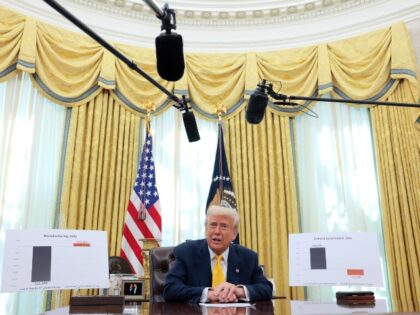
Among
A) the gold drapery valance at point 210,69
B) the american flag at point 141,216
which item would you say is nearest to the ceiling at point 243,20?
the gold drapery valance at point 210,69

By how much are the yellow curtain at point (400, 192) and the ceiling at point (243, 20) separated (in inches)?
50.2

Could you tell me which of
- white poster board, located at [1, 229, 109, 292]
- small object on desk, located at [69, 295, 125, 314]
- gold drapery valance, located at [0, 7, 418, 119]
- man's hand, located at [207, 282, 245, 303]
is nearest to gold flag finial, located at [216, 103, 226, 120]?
gold drapery valance, located at [0, 7, 418, 119]

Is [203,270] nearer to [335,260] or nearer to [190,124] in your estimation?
[335,260]

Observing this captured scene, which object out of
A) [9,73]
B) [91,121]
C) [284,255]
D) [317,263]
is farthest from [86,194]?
[317,263]

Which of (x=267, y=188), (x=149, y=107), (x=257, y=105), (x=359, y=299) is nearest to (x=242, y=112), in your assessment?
(x=267, y=188)

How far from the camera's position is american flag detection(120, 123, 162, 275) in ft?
16.3

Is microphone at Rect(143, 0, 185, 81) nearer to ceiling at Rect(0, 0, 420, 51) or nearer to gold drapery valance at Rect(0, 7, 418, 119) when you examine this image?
gold drapery valance at Rect(0, 7, 418, 119)

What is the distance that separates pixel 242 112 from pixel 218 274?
3702 mm

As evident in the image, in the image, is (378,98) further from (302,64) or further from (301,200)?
(301,200)

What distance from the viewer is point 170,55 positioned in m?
1.73

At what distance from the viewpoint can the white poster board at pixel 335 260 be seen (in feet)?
7.76

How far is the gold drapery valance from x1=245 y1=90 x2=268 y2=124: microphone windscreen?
9.98 ft

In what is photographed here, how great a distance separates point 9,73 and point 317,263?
164 inches

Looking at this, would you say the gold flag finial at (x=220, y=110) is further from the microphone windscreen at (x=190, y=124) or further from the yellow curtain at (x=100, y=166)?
the microphone windscreen at (x=190, y=124)
